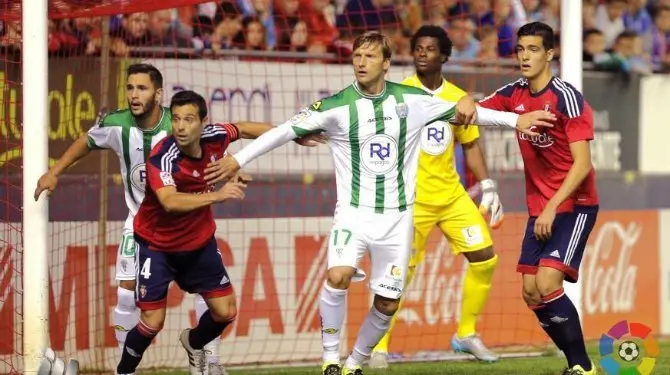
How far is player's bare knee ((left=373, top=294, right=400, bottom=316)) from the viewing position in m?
8.73

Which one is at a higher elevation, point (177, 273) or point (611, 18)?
point (611, 18)

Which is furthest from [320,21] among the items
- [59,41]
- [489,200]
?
[489,200]

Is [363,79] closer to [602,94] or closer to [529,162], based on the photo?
[529,162]

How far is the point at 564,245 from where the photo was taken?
862 centimetres

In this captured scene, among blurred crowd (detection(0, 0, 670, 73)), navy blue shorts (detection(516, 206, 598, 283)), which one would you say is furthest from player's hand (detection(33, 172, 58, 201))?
navy blue shorts (detection(516, 206, 598, 283))

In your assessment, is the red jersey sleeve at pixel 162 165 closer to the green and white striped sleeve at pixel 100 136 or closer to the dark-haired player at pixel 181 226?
the dark-haired player at pixel 181 226

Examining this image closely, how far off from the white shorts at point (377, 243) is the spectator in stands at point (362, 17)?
195 inches

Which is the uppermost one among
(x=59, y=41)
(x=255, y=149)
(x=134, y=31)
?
(x=134, y=31)

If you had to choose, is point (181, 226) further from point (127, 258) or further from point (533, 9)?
point (533, 9)

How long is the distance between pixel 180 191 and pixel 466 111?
180cm

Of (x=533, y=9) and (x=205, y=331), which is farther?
(x=533, y=9)

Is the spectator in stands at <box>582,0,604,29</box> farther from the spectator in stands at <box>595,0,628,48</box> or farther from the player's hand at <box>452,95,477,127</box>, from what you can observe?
the player's hand at <box>452,95,477,127</box>

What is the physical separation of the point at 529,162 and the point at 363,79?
1.22 meters

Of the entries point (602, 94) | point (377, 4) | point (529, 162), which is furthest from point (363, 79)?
point (602, 94)
